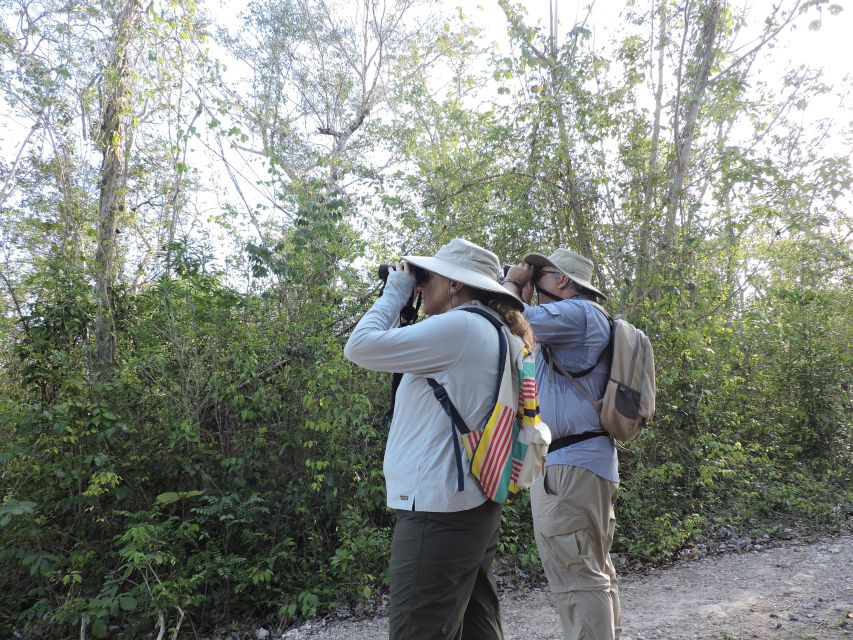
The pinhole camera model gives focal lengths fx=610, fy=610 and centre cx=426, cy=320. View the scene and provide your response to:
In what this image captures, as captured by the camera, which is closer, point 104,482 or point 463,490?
point 463,490

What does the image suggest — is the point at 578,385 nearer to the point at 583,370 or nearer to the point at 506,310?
the point at 583,370

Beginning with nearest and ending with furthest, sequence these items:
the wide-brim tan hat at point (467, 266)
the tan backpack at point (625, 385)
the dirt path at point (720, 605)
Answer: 1. the wide-brim tan hat at point (467, 266)
2. the tan backpack at point (625, 385)
3. the dirt path at point (720, 605)

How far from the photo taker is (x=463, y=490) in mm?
1974

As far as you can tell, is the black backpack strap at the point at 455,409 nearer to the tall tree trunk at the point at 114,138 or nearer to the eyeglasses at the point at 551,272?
the eyeglasses at the point at 551,272

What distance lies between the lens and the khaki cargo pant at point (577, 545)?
263 cm

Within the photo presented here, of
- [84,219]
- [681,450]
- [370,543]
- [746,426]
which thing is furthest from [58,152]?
[746,426]

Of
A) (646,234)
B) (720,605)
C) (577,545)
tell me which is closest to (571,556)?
(577,545)

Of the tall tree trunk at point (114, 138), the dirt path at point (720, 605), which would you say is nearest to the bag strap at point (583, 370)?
the dirt path at point (720, 605)

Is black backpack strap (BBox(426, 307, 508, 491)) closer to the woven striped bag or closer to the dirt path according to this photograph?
the woven striped bag

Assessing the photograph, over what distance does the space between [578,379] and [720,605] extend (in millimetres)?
2842

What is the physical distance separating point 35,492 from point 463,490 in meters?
4.17

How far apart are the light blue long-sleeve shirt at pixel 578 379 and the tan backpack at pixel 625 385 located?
3 centimetres

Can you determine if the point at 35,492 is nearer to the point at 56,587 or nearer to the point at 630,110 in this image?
the point at 56,587

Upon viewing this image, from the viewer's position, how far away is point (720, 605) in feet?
14.9
